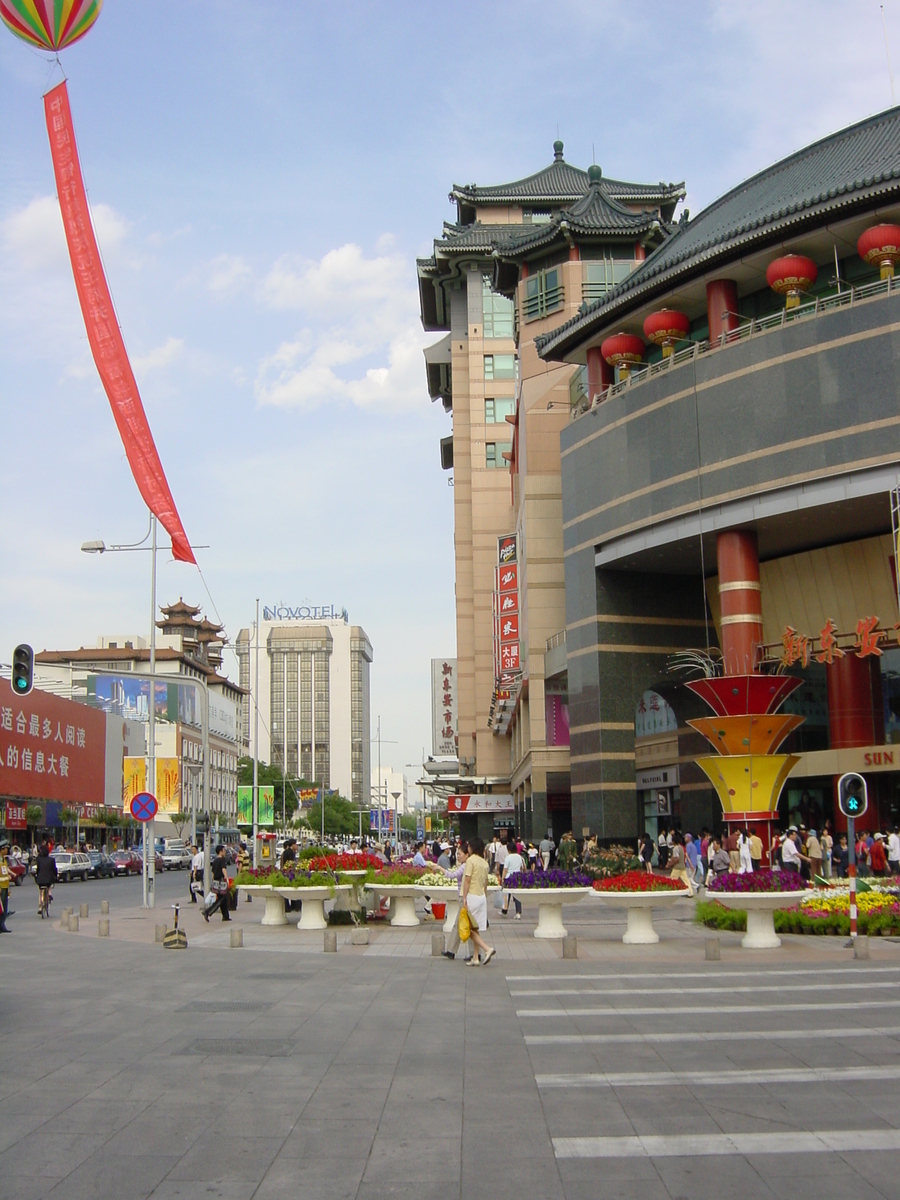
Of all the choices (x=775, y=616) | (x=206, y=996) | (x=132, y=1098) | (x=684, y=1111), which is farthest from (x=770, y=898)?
(x=775, y=616)

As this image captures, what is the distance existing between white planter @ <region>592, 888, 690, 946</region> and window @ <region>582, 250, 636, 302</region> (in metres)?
33.8

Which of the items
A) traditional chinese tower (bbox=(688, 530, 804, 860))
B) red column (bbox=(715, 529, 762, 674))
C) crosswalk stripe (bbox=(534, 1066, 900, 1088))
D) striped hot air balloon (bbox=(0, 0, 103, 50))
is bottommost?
crosswalk stripe (bbox=(534, 1066, 900, 1088))

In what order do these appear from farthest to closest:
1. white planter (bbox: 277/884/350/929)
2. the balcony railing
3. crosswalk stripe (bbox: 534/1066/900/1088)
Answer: the balcony railing < white planter (bbox: 277/884/350/929) < crosswalk stripe (bbox: 534/1066/900/1088)

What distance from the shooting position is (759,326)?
3488cm

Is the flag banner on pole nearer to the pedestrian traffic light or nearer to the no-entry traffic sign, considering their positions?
the no-entry traffic sign

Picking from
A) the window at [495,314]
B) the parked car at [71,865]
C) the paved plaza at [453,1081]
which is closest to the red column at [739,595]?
the paved plaza at [453,1081]

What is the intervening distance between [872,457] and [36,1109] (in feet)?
87.4

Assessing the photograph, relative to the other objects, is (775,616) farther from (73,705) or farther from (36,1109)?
(73,705)

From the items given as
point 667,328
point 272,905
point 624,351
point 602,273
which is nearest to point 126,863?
point 602,273

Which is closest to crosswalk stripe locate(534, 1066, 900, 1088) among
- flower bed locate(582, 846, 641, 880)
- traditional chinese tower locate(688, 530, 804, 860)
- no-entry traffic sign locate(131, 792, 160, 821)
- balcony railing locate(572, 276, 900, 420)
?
no-entry traffic sign locate(131, 792, 160, 821)

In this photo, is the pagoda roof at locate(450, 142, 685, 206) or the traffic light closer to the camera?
the traffic light

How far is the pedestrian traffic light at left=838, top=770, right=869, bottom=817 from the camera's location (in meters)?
19.5

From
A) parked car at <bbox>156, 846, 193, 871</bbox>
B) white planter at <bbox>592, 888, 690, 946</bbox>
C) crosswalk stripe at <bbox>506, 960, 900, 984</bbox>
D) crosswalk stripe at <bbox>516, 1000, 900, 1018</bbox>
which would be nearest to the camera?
crosswalk stripe at <bbox>516, 1000, 900, 1018</bbox>

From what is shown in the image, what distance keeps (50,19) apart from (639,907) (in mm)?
19748
